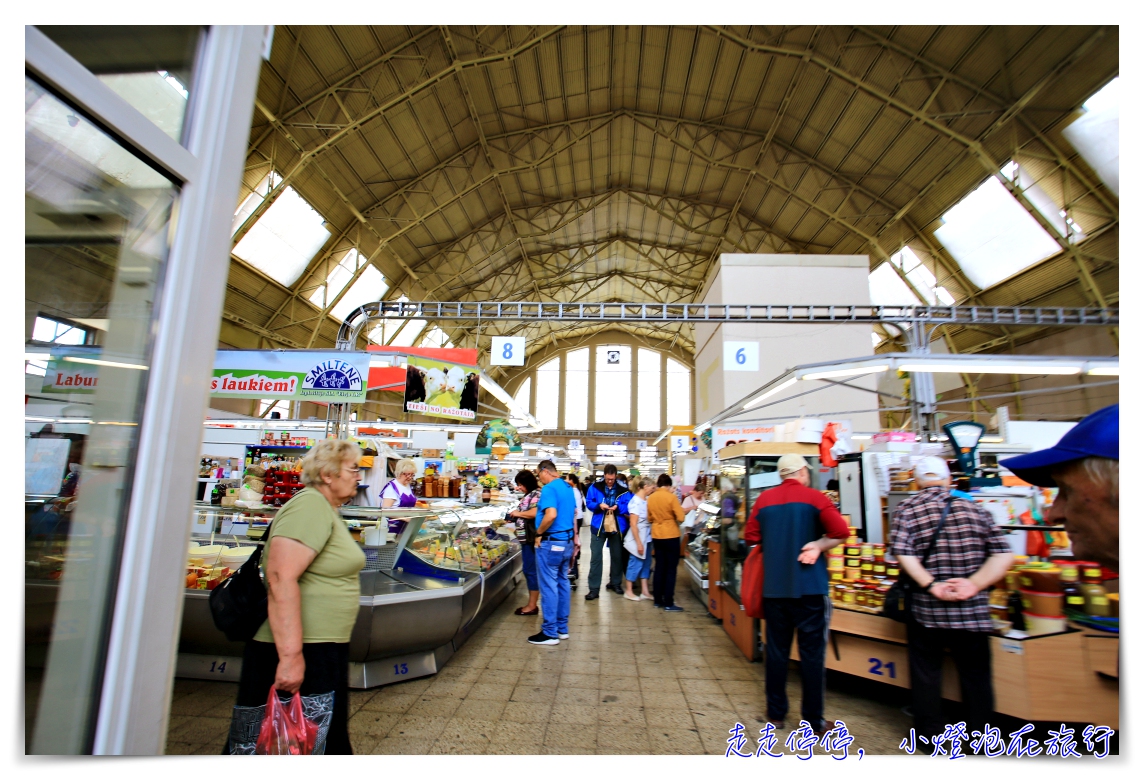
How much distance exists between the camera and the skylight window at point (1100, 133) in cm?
997

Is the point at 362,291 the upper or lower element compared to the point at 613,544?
upper

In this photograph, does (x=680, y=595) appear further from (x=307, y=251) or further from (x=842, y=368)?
(x=307, y=251)

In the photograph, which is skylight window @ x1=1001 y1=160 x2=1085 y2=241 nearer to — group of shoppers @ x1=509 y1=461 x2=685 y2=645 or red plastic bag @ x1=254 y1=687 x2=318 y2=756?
group of shoppers @ x1=509 y1=461 x2=685 y2=645

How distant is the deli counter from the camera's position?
3.56 metres

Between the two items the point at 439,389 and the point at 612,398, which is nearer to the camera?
the point at 439,389

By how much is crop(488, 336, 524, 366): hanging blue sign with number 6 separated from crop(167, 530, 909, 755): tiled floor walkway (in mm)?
5877

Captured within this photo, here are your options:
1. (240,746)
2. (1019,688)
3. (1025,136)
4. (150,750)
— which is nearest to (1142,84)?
(1019,688)

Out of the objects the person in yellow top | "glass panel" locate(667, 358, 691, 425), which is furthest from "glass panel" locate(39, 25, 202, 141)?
"glass panel" locate(667, 358, 691, 425)

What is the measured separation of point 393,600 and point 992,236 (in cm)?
1587

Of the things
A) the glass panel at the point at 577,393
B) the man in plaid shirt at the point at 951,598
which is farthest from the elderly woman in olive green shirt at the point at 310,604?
the glass panel at the point at 577,393

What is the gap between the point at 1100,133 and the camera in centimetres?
1045

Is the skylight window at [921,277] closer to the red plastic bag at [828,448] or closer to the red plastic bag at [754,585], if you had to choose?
the red plastic bag at [828,448]

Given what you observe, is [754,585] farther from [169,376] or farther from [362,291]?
[362,291]

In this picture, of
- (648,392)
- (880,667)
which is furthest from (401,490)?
(648,392)
